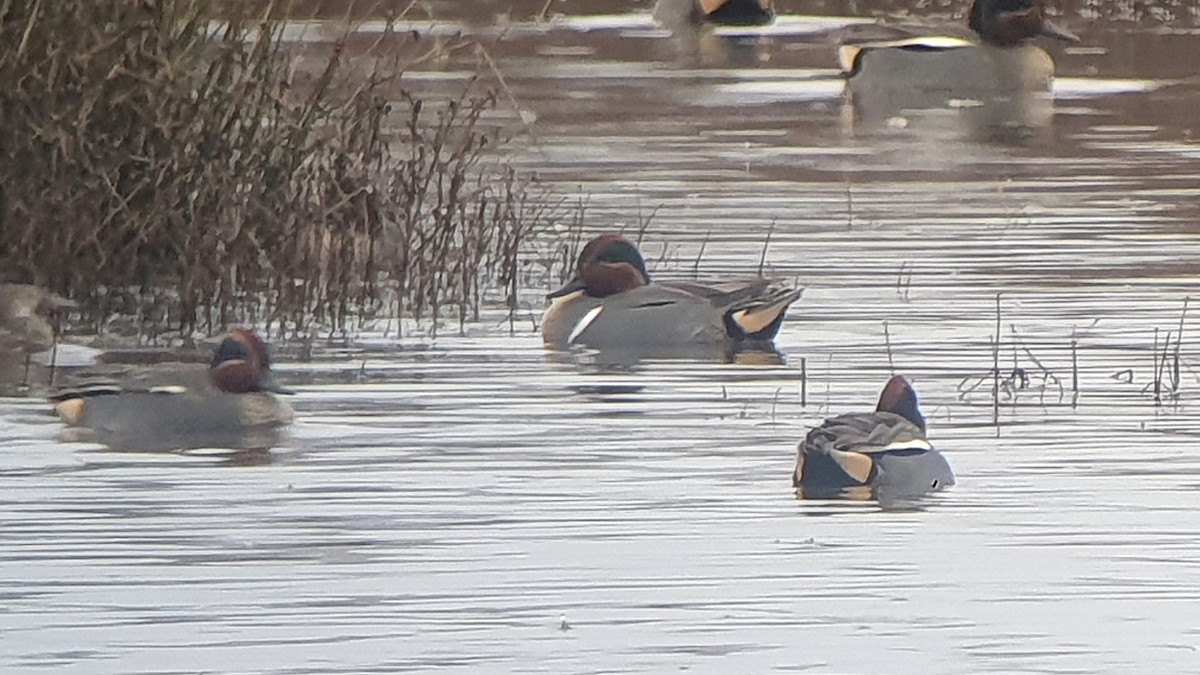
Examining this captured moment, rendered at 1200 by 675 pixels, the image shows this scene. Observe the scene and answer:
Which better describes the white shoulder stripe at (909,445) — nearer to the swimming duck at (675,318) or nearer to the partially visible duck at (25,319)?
the swimming duck at (675,318)

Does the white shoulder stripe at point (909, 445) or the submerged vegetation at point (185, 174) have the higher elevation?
the submerged vegetation at point (185, 174)

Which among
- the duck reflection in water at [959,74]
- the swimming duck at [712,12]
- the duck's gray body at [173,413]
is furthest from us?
the swimming duck at [712,12]

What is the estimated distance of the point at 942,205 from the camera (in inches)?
730

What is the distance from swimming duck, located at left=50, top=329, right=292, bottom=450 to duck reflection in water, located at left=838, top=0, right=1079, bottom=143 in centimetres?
1470

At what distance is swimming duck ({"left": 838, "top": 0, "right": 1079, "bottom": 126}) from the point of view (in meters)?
27.5

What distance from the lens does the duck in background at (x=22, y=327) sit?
1223 centimetres

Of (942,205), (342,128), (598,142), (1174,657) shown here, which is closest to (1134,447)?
(1174,657)

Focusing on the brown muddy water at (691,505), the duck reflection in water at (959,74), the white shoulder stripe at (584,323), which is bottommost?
the brown muddy water at (691,505)

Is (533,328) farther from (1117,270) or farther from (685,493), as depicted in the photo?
(685,493)

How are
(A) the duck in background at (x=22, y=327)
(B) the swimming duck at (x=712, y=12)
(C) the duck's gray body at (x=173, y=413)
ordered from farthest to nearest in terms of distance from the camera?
1. (B) the swimming duck at (x=712, y=12)
2. (A) the duck in background at (x=22, y=327)
3. (C) the duck's gray body at (x=173, y=413)

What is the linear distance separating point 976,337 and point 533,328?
1791 mm

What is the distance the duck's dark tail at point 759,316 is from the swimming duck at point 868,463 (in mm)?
3075

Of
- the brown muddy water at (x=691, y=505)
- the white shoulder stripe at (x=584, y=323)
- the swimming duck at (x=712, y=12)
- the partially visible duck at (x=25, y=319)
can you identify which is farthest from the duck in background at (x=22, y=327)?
the swimming duck at (x=712, y=12)

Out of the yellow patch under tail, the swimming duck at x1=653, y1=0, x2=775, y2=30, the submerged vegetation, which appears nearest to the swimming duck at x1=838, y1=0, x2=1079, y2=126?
the swimming duck at x1=653, y1=0, x2=775, y2=30
